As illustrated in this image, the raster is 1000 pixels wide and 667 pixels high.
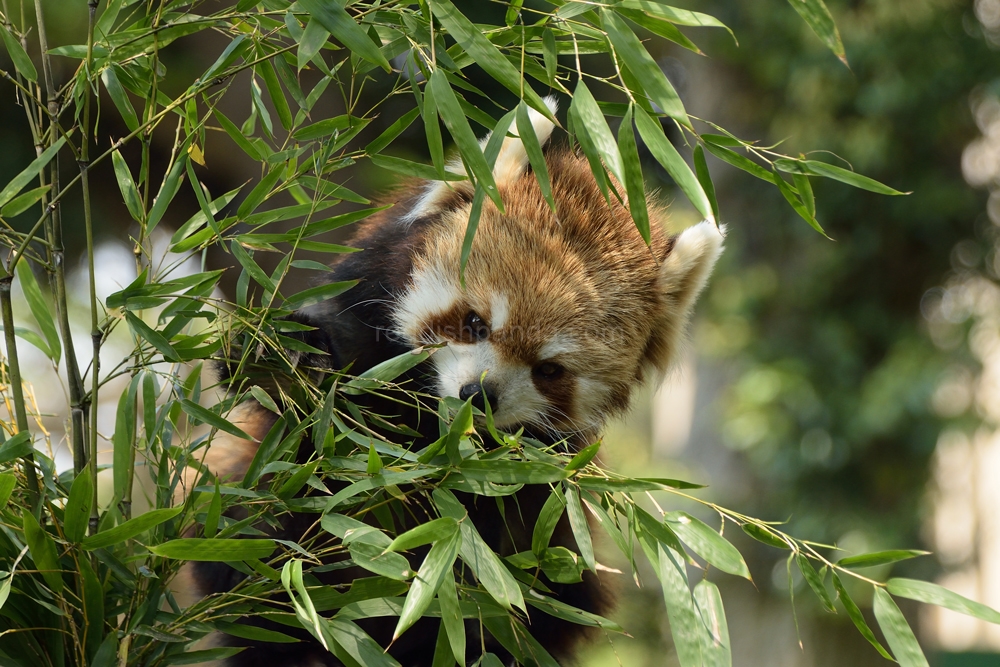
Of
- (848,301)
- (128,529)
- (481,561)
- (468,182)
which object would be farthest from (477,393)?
(848,301)

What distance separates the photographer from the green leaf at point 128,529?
953mm

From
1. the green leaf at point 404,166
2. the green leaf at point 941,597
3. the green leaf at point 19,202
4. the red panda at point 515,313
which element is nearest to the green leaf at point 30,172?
the green leaf at point 19,202

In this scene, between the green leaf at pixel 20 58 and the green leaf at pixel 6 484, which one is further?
the green leaf at pixel 20 58

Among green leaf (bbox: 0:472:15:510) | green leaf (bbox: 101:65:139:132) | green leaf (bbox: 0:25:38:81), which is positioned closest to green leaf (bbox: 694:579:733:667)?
green leaf (bbox: 0:472:15:510)

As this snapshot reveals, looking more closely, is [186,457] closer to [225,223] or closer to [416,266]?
[225,223]

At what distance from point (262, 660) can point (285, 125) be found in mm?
1061

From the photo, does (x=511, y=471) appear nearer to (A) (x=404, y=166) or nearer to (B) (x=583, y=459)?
(B) (x=583, y=459)

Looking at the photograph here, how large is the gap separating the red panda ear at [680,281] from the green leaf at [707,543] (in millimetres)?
804

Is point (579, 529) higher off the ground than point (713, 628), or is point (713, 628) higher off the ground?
point (579, 529)

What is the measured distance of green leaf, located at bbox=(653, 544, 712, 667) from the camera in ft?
3.15

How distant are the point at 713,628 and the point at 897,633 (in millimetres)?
215

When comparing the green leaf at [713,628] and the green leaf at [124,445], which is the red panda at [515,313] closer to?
the green leaf at [124,445]

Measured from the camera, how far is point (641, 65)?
91 cm

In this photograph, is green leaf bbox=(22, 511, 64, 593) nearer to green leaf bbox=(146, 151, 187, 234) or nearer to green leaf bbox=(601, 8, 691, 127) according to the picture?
green leaf bbox=(146, 151, 187, 234)
